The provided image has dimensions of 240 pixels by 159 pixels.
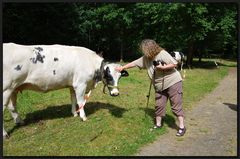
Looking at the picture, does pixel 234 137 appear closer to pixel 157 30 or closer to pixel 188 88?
pixel 188 88

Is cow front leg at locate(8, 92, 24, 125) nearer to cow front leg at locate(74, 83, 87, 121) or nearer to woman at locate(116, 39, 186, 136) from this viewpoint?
cow front leg at locate(74, 83, 87, 121)

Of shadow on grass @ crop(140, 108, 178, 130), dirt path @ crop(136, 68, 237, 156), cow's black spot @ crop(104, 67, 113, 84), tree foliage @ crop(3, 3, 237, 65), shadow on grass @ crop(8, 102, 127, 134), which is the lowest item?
dirt path @ crop(136, 68, 237, 156)

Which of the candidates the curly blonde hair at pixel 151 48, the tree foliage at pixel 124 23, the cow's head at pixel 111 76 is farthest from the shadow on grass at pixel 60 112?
the tree foliage at pixel 124 23

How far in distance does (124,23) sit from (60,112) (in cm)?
2732

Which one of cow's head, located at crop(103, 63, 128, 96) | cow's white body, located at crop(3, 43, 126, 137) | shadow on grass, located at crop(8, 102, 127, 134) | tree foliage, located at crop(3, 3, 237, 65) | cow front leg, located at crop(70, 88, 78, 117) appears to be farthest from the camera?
tree foliage, located at crop(3, 3, 237, 65)

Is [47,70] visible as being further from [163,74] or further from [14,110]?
[163,74]

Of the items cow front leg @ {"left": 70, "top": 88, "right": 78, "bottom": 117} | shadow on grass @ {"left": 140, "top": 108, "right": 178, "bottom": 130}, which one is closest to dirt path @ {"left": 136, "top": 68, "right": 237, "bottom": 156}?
shadow on grass @ {"left": 140, "top": 108, "right": 178, "bottom": 130}

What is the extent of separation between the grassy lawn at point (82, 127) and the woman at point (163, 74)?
76 centimetres

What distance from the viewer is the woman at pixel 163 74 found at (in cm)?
809

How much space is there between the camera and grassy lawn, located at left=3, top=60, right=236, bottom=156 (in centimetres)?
727

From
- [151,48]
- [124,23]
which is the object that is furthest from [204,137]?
[124,23]

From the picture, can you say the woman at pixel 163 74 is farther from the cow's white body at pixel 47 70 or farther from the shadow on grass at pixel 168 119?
the cow's white body at pixel 47 70

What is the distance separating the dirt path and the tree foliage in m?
15.6

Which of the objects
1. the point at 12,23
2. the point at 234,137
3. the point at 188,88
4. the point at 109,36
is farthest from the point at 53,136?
the point at 109,36
